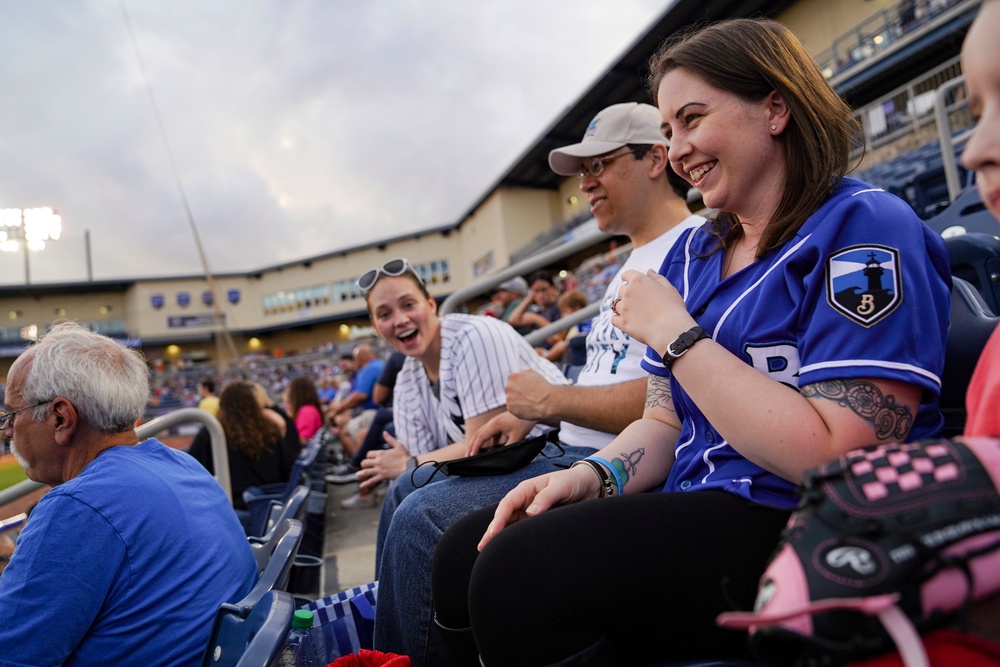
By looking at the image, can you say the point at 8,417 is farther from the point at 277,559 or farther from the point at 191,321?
the point at 191,321

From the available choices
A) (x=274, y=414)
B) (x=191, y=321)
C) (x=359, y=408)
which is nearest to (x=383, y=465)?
(x=274, y=414)

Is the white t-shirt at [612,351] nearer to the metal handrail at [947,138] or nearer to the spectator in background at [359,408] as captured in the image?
the metal handrail at [947,138]

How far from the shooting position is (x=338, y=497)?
624 cm

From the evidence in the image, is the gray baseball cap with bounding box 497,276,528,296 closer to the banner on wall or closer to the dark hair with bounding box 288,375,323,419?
the dark hair with bounding box 288,375,323,419

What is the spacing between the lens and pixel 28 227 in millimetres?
31141

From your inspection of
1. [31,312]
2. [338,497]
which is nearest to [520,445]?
[338,497]

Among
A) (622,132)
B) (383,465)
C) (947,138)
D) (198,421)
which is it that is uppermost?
(947,138)

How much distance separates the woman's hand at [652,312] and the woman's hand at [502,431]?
0.78 meters

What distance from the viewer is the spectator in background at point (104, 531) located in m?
1.26

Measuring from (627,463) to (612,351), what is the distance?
66 cm

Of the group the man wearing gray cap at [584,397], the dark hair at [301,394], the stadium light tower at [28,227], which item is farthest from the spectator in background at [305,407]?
the stadium light tower at [28,227]

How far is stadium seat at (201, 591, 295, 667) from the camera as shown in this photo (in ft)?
3.10

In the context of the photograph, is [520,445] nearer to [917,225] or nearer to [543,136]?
[917,225]

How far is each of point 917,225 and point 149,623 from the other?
5.73 feet
